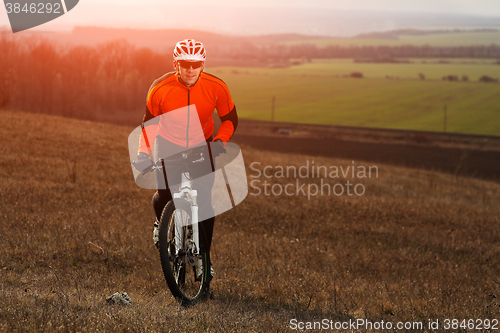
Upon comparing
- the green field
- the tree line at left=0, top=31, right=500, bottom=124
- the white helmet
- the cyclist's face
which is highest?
the white helmet

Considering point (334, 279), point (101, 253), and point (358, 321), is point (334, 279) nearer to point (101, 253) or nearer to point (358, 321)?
point (358, 321)

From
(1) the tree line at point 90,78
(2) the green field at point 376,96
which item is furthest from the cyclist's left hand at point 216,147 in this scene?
(2) the green field at point 376,96

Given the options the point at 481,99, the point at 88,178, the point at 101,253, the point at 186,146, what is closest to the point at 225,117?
the point at 186,146

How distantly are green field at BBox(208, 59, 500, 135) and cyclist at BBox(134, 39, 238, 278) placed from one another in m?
79.8

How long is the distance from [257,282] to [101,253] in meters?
2.76

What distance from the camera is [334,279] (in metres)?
7.52

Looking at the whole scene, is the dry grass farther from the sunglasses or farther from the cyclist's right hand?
the sunglasses

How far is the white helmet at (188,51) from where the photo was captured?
5.08 meters

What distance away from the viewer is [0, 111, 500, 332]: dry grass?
15.1 ft

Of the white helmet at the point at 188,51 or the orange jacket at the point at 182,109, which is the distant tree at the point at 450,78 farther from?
the white helmet at the point at 188,51

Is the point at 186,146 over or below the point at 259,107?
over

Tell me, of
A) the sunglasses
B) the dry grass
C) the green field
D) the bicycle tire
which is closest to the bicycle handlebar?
the bicycle tire

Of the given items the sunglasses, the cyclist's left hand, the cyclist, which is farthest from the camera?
the cyclist's left hand

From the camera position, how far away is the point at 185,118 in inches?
213
